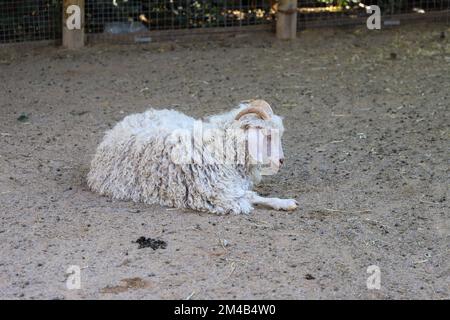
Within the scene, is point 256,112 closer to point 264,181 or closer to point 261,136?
point 261,136

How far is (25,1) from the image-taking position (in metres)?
10.1

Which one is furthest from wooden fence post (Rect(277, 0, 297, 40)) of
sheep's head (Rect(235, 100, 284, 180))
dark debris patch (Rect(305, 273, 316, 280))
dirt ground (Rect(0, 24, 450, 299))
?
dark debris patch (Rect(305, 273, 316, 280))

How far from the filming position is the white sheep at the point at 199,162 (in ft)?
18.5

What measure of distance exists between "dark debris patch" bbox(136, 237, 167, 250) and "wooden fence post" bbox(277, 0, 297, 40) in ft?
20.1

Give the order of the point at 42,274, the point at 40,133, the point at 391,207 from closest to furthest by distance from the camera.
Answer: the point at 42,274, the point at 391,207, the point at 40,133

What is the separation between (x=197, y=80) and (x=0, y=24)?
2.72 metres

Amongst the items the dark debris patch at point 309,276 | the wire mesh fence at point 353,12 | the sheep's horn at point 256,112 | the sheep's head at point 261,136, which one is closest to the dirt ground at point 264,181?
the dark debris patch at point 309,276

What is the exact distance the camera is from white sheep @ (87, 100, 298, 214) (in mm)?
5629

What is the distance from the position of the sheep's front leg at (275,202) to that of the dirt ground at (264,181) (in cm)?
7

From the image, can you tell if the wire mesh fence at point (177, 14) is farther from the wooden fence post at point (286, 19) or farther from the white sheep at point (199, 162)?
the white sheep at point (199, 162)

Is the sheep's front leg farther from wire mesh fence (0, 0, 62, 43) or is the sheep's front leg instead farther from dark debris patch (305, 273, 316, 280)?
wire mesh fence (0, 0, 62, 43)

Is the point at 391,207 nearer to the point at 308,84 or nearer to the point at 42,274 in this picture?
the point at 42,274

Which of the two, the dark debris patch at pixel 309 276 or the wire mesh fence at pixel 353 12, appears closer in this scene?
the dark debris patch at pixel 309 276
